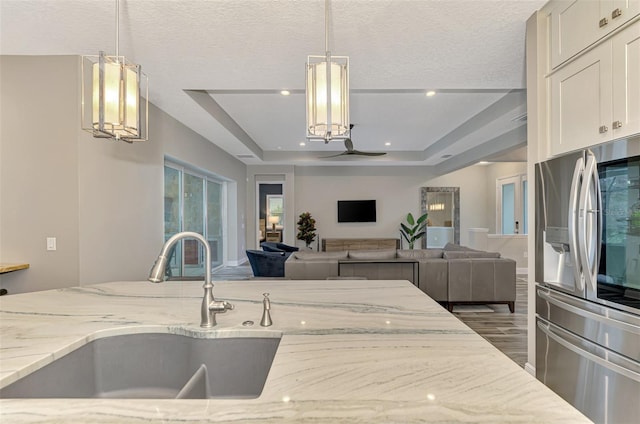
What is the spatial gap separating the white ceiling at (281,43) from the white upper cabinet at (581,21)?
0.17m

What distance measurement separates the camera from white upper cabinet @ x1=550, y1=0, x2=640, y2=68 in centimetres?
152

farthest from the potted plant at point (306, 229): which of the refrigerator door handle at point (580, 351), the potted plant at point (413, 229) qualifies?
the refrigerator door handle at point (580, 351)

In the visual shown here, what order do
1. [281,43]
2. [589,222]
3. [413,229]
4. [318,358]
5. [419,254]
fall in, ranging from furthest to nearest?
[413,229], [419,254], [281,43], [589,222], [318,358]

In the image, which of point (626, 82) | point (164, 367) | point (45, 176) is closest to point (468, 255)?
point (626, 82)

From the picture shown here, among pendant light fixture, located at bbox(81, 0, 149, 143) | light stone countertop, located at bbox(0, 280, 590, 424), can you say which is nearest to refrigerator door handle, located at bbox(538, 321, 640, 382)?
light stone countertop, located at bbox(0, 280, 590, 424)

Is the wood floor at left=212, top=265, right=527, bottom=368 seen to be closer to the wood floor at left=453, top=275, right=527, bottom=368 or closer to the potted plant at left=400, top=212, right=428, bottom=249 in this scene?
the wood floor at left=453, top=275, right=527, bottom=368

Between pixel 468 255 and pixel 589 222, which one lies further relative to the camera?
pixel 468 255

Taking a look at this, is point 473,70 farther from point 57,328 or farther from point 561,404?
point 57,328

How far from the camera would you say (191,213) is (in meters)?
5.20

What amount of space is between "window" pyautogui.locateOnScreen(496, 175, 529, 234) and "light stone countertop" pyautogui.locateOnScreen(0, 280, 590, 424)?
6866mm

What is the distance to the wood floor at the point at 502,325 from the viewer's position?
9.69 feet

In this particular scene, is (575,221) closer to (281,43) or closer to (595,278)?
(595,278)

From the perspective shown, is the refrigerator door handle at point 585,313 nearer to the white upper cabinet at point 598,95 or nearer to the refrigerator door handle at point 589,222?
the refrigerator door handle at point 589,222

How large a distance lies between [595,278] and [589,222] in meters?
0.30
